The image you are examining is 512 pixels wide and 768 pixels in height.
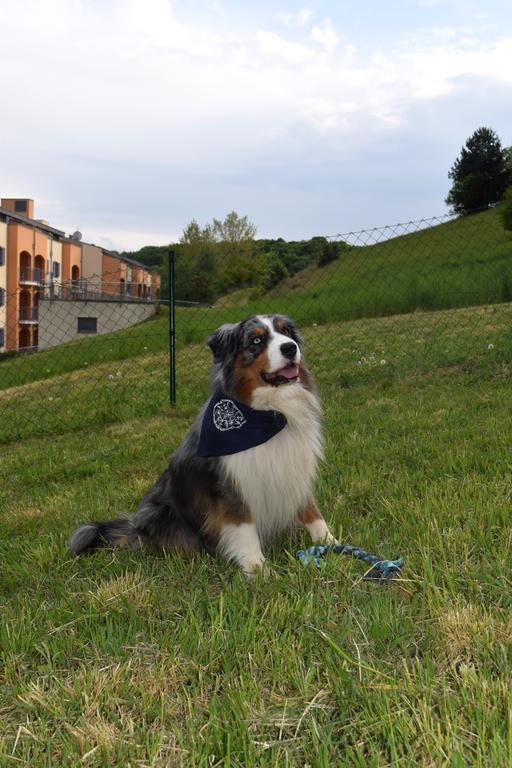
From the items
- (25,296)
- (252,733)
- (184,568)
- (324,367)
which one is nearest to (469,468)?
(184,568)

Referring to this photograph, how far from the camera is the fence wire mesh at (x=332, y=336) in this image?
902cm

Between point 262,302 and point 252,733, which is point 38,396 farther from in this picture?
point 252,733

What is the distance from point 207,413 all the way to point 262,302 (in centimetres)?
1214

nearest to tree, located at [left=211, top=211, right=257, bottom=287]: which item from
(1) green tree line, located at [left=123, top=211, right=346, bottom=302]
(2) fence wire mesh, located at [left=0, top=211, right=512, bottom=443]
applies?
(1) green tree line, located at [left=123, top=211, right=346, bottom=302]

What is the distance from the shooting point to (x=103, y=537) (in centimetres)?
350

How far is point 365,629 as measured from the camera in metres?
2.14

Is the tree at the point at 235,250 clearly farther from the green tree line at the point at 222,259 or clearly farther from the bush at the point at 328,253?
the bush at the point at 328,253

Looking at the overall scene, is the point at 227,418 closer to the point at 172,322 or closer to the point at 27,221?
the point at 172,322

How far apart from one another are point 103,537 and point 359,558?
60.4 inches

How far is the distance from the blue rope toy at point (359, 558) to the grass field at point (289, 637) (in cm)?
6

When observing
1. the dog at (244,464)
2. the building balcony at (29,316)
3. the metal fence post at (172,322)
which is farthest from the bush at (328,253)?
the building balcony at (29,316)

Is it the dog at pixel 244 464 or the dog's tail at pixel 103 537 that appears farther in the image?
the dog's tail at pixel 103 537

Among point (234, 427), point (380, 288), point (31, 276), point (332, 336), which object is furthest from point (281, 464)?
point (31, 276)

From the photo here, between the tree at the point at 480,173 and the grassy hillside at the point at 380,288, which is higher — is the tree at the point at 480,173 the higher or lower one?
the higher one
